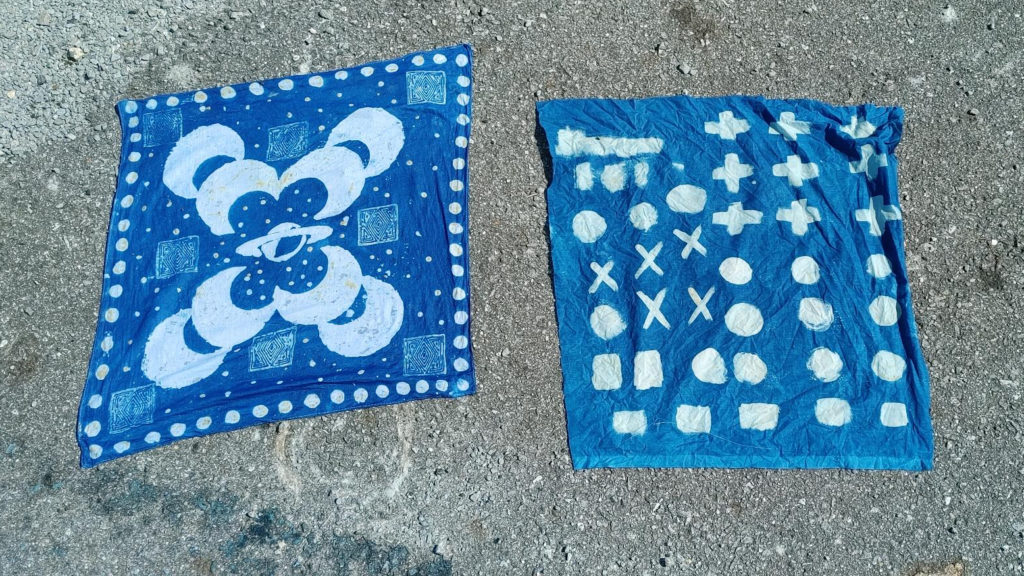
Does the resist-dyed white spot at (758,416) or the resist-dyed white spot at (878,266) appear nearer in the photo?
the resist-dyed white spot at (758,416)

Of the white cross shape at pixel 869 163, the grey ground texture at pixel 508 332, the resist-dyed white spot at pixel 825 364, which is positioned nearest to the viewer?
the grey ground texture at pixel 508 332

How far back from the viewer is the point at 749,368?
242 centimetres

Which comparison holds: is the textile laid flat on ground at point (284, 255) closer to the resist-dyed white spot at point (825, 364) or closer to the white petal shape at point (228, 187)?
the white petal shape at point (228, 187)

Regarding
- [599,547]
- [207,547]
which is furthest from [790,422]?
[207,547]

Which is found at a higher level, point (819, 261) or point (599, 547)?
point (819, 261)

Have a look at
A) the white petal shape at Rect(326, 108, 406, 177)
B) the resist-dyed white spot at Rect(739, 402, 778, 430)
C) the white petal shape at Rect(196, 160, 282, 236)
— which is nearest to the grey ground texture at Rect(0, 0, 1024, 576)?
the resist-dyed white spot at Rect(739, 402, 778, 430)

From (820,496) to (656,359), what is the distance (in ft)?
2.33

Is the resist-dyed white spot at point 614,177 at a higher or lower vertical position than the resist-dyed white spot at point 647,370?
higher

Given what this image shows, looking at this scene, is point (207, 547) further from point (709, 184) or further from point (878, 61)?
point (878, 61)

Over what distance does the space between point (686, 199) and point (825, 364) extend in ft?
2.52

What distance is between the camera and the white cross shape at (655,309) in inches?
96.8

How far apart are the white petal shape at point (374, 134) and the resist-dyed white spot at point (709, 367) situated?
1377 millimetres

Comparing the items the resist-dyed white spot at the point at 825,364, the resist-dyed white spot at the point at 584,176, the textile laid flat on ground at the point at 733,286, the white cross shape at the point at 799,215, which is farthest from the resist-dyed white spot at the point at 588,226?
the resist-dyed white spot at the point at 825,364

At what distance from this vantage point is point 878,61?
2.84 metres
